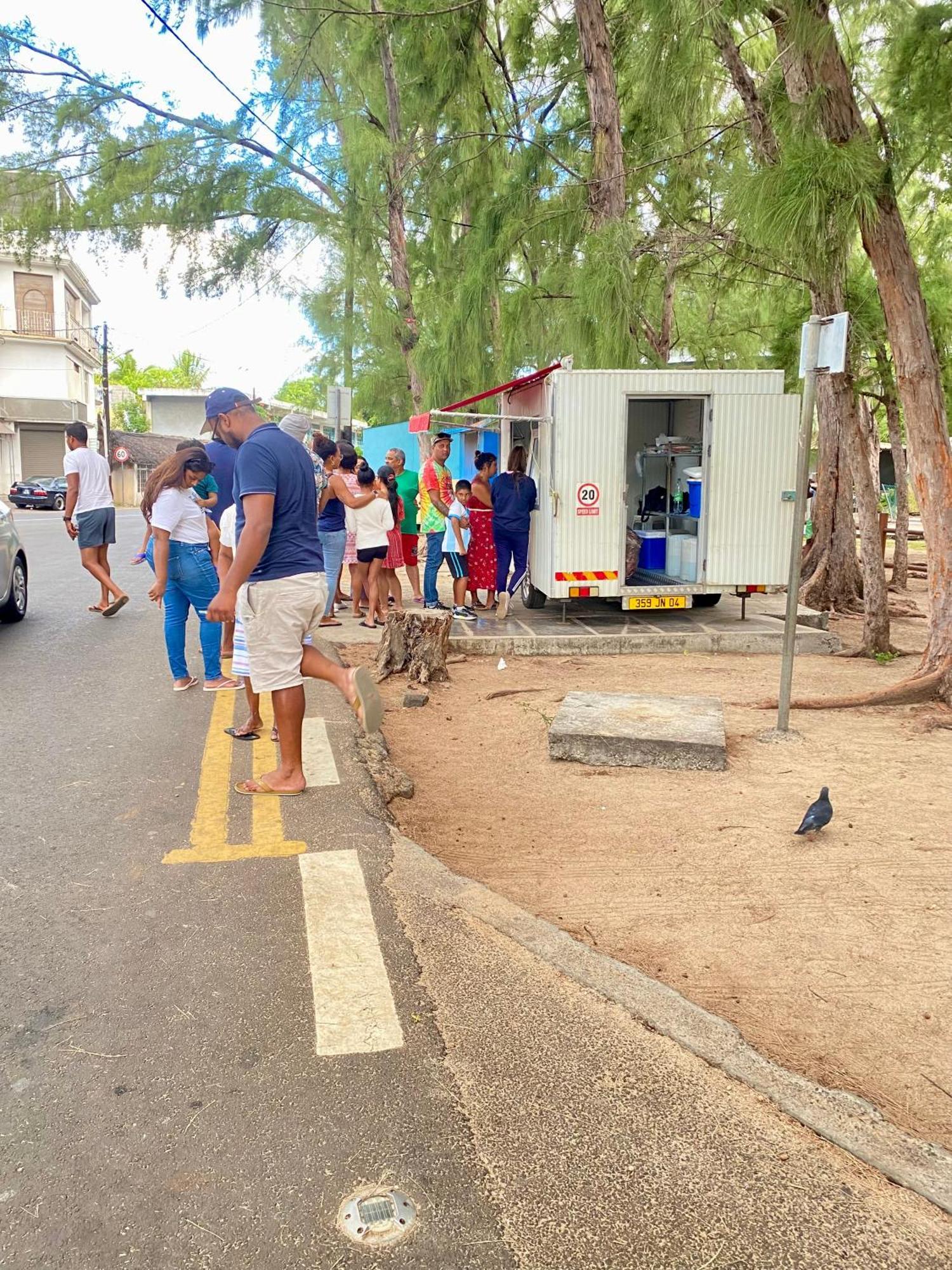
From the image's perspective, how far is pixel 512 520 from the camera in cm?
1075

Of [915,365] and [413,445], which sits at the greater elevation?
[413,445]

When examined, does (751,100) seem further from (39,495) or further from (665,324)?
(39,495)

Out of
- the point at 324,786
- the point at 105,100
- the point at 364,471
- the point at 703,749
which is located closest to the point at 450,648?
the point at 364,471

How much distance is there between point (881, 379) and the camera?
13.3 meters

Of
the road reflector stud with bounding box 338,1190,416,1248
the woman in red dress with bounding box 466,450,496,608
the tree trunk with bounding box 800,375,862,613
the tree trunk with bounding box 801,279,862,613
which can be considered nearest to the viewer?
the road reflector stud with bounding box 338,1190,416,1248

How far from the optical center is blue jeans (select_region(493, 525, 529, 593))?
1089 centimetres

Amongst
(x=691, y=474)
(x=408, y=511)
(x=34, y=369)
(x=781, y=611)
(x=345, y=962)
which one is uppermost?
(x=34, y=369)

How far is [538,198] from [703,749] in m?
8.79

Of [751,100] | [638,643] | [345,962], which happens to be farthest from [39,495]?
[345,962]

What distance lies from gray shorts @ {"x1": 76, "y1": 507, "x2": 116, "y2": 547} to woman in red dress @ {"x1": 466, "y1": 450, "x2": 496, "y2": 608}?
137 inches

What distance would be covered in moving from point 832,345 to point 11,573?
729 cm

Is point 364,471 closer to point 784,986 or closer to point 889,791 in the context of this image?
point 889,791

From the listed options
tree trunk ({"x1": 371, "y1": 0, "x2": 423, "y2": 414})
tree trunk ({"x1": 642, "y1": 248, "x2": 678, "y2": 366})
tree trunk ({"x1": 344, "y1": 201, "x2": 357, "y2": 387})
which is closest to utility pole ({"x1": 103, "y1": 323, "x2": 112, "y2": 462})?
tree trunk ({"x1": 344, "y1": 201, "x2": 357, "y2": 387})

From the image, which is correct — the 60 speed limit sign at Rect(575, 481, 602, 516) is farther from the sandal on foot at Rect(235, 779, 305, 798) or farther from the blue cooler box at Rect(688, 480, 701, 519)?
the sandal on foot at Rect(235, 779, 305, 798)
